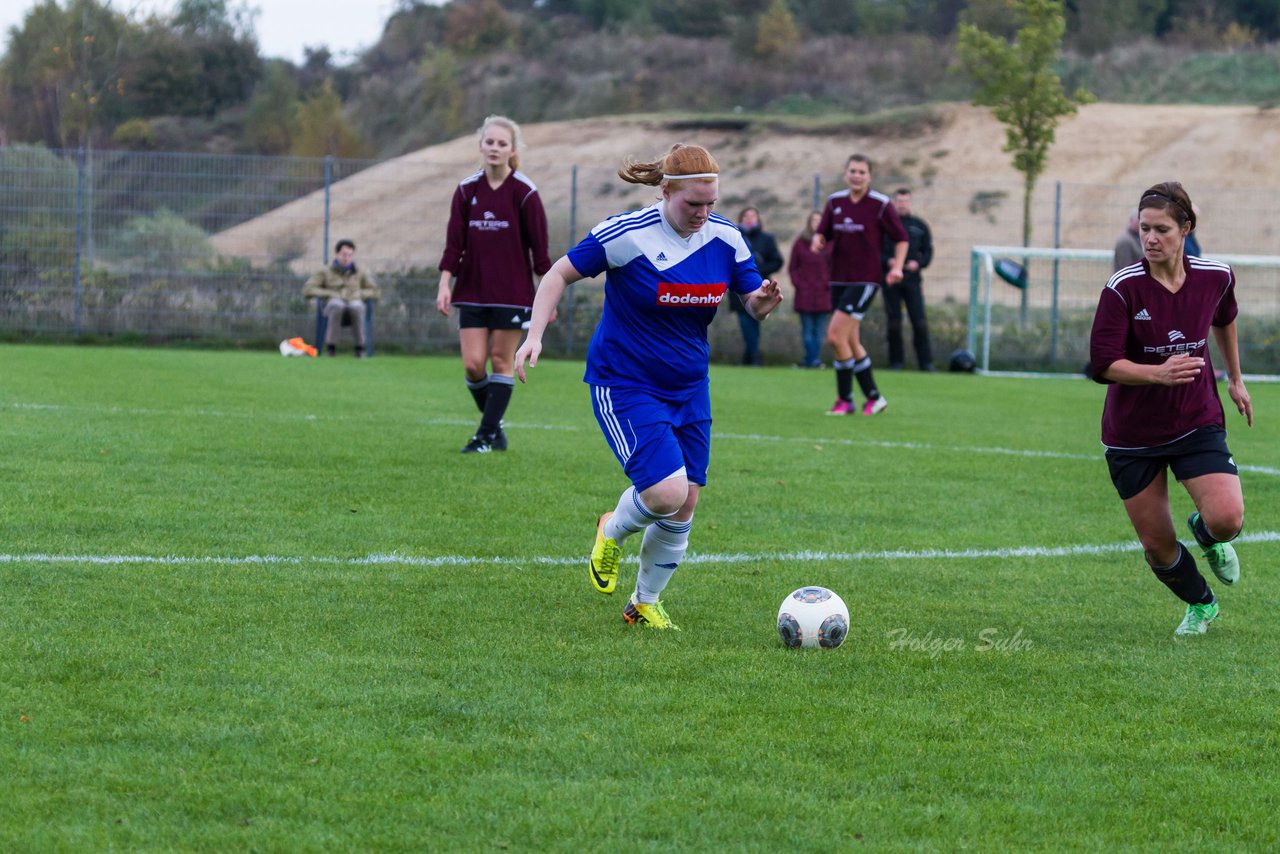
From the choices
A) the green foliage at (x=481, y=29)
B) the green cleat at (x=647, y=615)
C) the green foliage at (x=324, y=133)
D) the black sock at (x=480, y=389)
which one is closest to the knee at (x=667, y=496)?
the green cleat at (x=647, y=615)

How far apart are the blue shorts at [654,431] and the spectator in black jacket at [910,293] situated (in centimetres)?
1472

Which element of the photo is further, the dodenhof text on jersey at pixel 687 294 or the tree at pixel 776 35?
the tree at pixel 776 35

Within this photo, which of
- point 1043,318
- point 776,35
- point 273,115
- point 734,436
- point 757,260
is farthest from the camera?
point 273,115

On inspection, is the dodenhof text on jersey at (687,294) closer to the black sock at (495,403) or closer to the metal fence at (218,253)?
the black sock at (495,403)

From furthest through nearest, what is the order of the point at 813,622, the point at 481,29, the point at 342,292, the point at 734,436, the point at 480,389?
the point at 481,29 → the point at 342,292 → the point at 734,436 → the point at 480,389 → the point at 813,622

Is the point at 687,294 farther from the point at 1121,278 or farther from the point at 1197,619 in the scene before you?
the point at 1197,619

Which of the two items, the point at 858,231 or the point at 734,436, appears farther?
the point at 858,231

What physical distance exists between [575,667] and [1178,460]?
2.42 m

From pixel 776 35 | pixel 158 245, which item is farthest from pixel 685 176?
pixel 776 35

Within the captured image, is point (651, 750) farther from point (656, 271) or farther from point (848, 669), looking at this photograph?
point (656, 271)

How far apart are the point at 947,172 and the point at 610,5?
112ft

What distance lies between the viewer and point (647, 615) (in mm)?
5531

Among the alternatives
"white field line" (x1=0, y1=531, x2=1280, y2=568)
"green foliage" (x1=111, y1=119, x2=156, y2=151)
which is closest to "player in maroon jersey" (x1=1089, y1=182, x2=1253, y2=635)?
"white field line" (x1=0, y1=531, x2=1280, y2=568)

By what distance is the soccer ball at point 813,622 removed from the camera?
520cm
